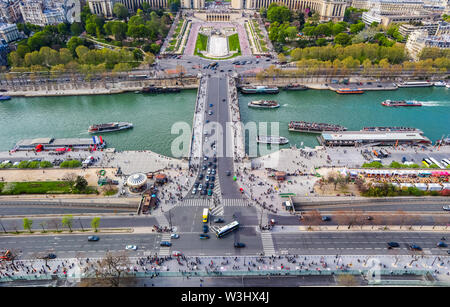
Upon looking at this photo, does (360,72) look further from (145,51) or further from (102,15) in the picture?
(102,15)

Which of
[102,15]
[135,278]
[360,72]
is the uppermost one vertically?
[102,15]

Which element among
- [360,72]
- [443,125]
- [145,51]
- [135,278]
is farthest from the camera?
[145,51]

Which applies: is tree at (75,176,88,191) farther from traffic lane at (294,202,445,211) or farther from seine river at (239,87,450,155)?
seine river at (239,87,450,155)

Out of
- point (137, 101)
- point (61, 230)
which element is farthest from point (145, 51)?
point (61, 230)

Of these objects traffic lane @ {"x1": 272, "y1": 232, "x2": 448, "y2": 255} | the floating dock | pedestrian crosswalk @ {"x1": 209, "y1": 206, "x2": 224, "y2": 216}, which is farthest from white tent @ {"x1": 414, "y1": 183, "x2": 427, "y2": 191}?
pedestrian crosswalk @ {"x1": 209, "y1": 206, "x2": 224, "y2": 216}

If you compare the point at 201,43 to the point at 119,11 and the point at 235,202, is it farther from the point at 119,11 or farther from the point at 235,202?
the point at 235,202

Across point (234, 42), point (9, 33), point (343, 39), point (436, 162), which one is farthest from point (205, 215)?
point (9, 33)

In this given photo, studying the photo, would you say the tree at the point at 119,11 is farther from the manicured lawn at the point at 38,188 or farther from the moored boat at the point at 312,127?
the manicured lawn at the point at 38,188
